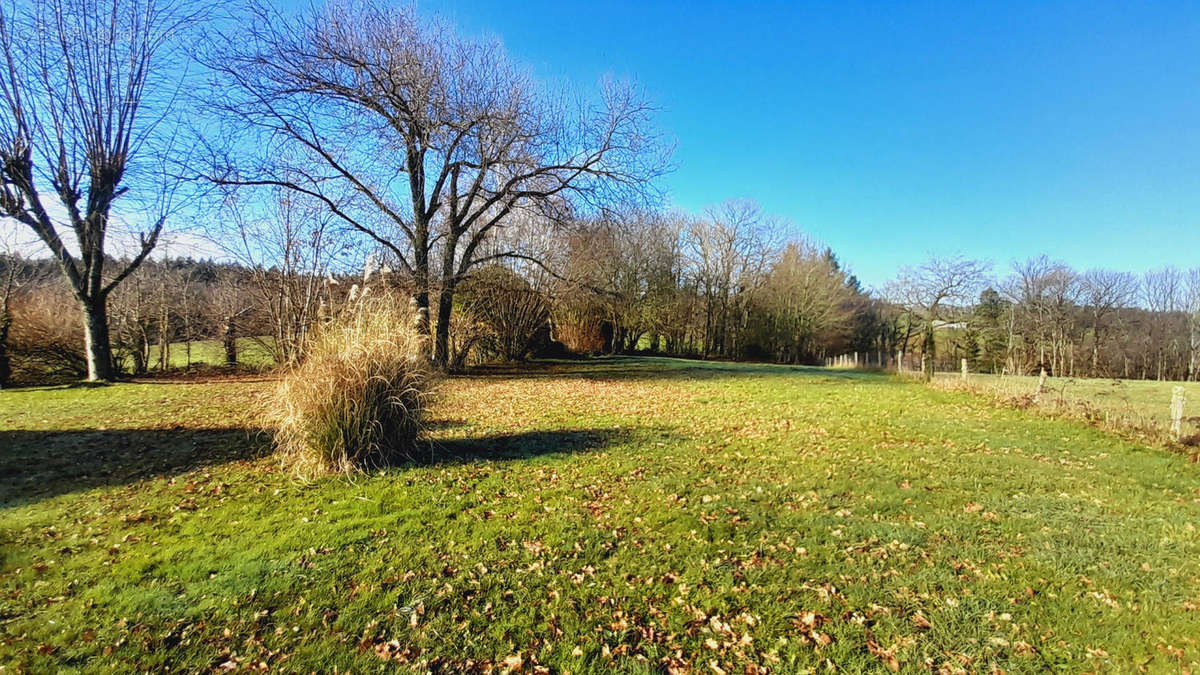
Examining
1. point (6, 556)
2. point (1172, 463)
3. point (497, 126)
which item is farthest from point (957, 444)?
point (497, 126)

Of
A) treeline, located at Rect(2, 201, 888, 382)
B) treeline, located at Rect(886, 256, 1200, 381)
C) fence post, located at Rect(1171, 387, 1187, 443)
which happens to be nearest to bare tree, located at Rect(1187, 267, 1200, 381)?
treeline, located at Rect(886, 256, 1200, 381)

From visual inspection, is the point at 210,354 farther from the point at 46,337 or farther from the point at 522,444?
the point at 522,444

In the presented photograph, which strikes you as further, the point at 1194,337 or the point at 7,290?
the point at 1194,337

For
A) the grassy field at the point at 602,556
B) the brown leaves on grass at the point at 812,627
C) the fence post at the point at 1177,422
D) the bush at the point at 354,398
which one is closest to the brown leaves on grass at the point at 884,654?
the grassy field at the point at 602,556

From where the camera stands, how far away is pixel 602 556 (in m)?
3.79

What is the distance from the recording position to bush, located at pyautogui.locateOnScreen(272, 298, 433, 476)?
5.46m

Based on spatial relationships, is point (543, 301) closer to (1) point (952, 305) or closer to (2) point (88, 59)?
(2) point (88, 59)

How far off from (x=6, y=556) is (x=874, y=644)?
19.3 feet

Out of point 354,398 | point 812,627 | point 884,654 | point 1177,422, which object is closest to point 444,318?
point 354,398

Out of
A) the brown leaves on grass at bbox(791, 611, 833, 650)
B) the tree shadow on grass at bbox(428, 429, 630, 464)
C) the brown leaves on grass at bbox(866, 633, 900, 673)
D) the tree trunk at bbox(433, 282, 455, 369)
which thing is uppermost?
the tree trunk at bbox(433, 282, 455, 369)

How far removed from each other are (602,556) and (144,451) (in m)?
6.38

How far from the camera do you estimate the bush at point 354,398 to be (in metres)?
5.46

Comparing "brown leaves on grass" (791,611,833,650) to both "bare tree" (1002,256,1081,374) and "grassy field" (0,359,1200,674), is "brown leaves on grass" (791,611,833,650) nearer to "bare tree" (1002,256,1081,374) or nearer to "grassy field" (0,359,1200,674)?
"grassy field" (0,359,1200,674)

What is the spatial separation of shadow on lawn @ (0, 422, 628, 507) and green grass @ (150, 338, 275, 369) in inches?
373
